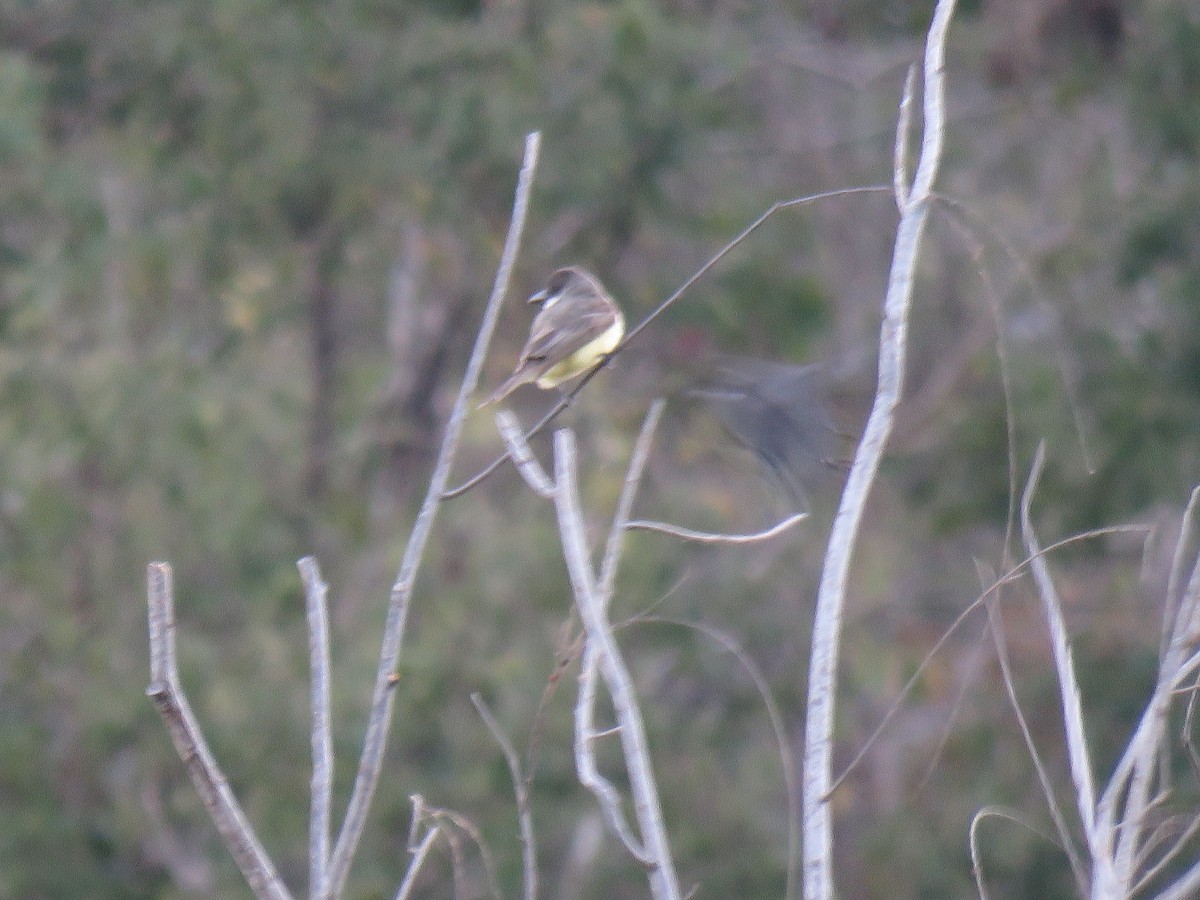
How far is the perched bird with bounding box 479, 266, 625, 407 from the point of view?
5836 mm

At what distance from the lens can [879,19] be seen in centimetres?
1233

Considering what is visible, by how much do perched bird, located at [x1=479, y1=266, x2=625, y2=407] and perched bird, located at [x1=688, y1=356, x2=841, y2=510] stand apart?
7.94 feet

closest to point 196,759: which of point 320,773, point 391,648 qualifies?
point 320,773

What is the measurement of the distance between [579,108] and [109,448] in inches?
128

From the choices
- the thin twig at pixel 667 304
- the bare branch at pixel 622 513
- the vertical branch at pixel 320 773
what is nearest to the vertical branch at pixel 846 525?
the thin twig at pixel 667 304

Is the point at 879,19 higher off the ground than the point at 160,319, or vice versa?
the point at 879,19

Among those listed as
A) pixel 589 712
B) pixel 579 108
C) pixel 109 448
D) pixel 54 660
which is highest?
pixel 589 712

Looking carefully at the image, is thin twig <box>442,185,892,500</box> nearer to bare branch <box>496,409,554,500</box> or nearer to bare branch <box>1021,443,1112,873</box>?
bare branch <box>496,409,554,500</box>

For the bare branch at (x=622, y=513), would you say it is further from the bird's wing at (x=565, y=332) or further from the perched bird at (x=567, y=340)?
the bird's wing at (x=565, y=332)

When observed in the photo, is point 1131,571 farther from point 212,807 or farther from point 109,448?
point 212,807

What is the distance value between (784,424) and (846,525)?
0.38 m

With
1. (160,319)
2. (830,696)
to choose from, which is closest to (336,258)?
(160,319)

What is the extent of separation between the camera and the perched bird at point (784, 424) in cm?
310

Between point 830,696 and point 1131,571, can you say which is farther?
point 1131,571
